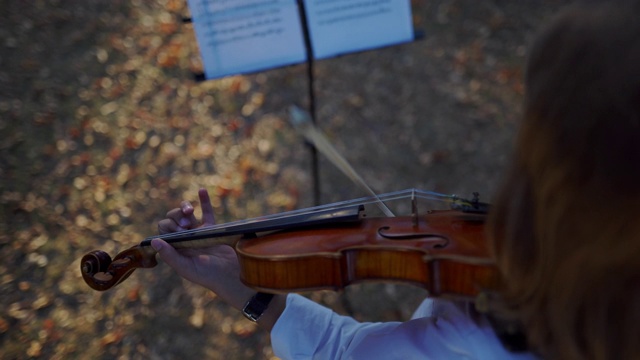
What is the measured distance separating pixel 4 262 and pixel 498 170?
291 cm

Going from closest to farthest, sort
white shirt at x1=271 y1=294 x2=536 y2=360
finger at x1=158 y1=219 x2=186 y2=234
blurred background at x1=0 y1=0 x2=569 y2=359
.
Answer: white shirt at x1=271 y1=294 x2=536 y2=360 → finger at x1=158 y1=219 x2=186 y2=234 → blurred background at x1=0 y1=0 x2=569 y2=359

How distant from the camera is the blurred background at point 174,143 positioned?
9.53 feet

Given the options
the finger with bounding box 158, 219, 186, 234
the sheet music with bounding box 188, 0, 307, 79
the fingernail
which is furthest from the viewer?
the sheet music with bounding box 188, 0, 307, 79

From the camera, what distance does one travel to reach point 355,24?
2256 mm

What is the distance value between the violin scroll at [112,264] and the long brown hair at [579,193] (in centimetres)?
110

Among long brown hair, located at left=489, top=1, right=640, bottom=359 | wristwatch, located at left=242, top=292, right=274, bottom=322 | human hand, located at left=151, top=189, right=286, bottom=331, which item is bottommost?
wristwatch, located at left=242, top=292, right=274, bottom=322

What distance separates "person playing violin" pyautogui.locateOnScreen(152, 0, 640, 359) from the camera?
2.40ft

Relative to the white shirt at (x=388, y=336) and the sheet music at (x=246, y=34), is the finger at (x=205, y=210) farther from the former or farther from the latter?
the sheet music at (x=246, y=34)

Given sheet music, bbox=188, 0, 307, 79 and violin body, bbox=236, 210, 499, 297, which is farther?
sheet music, bbox=188, 0, 307, 79

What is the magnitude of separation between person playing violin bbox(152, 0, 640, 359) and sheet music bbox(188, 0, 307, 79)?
1445mm

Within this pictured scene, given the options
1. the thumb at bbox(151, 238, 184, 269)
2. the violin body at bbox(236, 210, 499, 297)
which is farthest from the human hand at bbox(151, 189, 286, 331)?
the violin body at bbox(236, 210, 499, 297)

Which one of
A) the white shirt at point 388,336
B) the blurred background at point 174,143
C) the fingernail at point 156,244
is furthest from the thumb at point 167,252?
the blurred background at point 174,143

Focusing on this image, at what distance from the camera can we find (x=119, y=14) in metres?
4.38

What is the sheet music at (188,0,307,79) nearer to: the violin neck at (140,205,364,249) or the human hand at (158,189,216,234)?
the human hand at (158,189,216,234)
